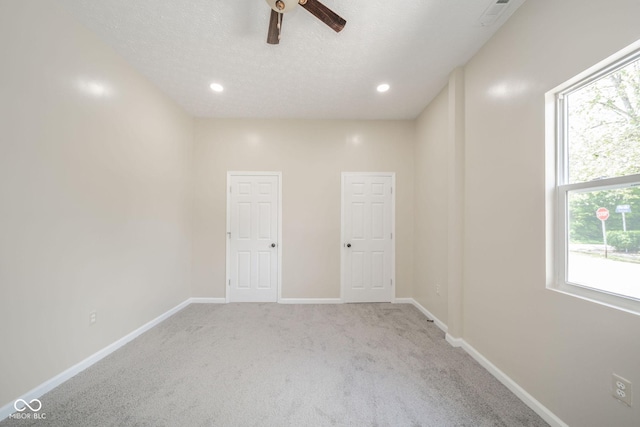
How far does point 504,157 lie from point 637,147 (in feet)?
2.45

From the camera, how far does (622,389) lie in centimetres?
117

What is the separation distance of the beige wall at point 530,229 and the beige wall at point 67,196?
11.6ft

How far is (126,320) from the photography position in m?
2.50

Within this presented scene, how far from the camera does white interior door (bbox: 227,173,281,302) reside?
381cm

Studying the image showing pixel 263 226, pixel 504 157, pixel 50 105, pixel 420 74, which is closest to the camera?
pixel 50 105

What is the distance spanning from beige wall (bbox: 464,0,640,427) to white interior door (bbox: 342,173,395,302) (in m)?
1.47

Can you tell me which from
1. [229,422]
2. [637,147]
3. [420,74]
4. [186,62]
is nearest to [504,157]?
[637,147]

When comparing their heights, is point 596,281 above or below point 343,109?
below

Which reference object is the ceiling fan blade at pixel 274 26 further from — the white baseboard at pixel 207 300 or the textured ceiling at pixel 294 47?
the white baseboard at pixel 207 300

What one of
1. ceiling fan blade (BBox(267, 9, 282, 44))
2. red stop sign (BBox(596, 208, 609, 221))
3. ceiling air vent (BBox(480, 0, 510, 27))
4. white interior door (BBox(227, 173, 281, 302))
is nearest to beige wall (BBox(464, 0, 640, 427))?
ceiling air vent (BBox(480, 0, 510, 27))

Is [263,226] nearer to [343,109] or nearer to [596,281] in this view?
[343,109]

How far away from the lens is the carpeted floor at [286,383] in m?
1.55

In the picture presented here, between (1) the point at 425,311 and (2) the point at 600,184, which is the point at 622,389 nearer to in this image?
(2) the point at 600,184

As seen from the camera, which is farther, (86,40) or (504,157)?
(86,40)
